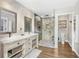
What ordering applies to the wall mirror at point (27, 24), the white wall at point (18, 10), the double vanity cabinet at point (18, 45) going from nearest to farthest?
the double vanity cabinet at point (18, 45)
the white wall at point (18, 10)
the wall mirror at point (27, 24)

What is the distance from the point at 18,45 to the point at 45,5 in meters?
1.22

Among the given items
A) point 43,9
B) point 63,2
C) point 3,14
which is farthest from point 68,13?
point 3,14

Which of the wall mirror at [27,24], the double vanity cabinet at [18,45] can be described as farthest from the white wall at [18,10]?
the double vanity cabinet at [18,45]

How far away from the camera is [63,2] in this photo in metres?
2.04

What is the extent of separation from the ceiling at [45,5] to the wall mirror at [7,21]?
1.45ft

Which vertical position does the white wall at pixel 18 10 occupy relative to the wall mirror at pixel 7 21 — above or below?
above

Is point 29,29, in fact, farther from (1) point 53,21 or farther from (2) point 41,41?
(1) point 53,21

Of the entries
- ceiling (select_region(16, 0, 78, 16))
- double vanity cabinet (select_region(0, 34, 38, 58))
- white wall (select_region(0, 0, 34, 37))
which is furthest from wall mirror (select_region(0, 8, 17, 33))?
ceiling (select_region(16, 0, 78, 16))

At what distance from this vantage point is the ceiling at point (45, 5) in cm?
193

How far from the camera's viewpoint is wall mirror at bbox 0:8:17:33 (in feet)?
4.85

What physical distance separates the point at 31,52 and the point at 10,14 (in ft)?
3.65

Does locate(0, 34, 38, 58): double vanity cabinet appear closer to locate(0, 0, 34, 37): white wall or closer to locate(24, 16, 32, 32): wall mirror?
locate(24, 16, 32, 32): wall mirror

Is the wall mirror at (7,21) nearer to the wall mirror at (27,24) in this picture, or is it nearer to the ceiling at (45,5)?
the wall mirror at (27,24)

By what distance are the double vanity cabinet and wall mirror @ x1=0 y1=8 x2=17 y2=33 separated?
0.19 metres
